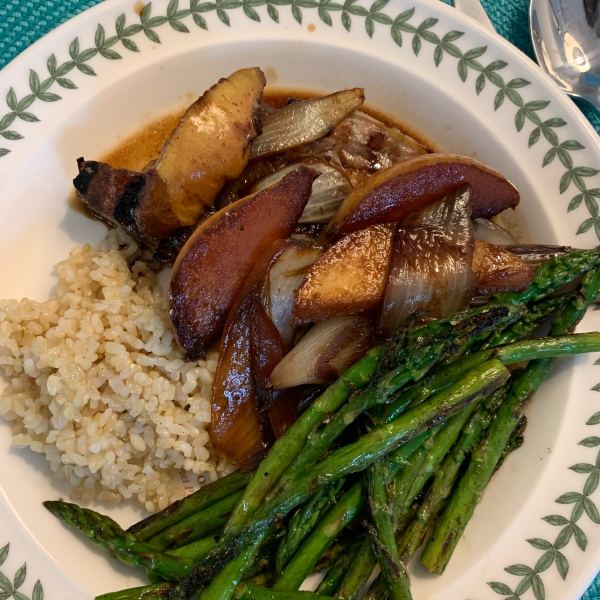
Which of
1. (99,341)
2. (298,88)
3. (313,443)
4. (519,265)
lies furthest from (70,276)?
(519,265)

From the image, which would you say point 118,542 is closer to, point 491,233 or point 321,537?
point 321,537

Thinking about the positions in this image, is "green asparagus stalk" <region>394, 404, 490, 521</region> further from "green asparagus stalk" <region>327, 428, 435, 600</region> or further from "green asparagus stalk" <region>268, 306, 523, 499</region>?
"green asparagus stalk" <region>268, 306, 523, 499</region>

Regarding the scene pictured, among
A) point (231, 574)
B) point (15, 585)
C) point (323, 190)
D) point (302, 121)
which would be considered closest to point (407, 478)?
point (231, 574)

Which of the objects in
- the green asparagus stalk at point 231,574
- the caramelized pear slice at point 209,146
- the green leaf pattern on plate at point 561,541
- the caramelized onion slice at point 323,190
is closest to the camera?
the green asparagus stalk at point 231,574

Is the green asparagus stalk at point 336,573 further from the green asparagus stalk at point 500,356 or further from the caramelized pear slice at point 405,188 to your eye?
the caramelized pear slice at point 405,188

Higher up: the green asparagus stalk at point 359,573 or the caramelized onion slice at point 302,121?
the caramelized onion slice at point 302,121

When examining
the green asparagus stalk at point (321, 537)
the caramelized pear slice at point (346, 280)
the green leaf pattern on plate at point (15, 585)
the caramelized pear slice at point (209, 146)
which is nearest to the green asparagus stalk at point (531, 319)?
the caramelized pear slice at point (346, 280)

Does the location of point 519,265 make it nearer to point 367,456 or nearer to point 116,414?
point 367,456
